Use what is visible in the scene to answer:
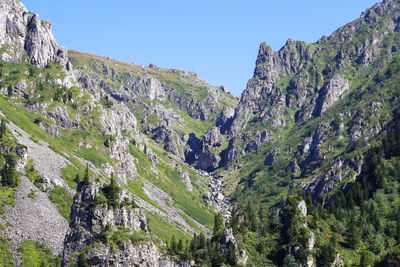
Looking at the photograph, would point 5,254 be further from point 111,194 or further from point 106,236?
point 106,236

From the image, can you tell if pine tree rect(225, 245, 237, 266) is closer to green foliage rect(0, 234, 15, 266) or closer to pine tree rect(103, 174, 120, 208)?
pine tree rect(103, 174, 120, 208)

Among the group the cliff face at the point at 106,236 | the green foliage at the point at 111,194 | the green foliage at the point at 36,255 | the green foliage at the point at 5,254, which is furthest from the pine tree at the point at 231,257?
the green foliage at the point at 5,254

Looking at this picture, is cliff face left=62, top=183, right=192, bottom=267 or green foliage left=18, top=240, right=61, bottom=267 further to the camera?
green foliage left=18, top=240, right=61, bottom=267

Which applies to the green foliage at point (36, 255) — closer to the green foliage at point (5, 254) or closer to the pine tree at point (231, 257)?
the green foliage at point (5, 254)

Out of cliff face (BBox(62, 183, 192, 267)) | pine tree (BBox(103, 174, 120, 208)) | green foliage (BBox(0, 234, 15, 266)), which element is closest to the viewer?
cliff face (BBox(62, 183, 192, 267))

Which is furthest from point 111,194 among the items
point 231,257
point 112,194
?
point 231,257

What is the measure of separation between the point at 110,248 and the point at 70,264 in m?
11.1

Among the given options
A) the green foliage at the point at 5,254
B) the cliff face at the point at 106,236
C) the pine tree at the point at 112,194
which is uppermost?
the pine tree at the point at 112,194

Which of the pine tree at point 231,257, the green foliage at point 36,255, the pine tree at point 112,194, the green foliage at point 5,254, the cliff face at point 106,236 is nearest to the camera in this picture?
Answer: the cliff face at point 106,236

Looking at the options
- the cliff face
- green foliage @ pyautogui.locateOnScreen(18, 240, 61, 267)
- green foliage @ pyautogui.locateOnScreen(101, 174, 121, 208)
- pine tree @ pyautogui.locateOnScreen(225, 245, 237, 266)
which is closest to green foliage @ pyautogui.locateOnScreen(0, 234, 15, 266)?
green foliage @ pyautogui.locateOnScreen(18, 240, 61, 267)

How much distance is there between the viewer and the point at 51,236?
643 feet

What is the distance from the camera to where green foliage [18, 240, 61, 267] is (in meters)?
172

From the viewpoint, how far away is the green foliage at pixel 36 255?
564ft

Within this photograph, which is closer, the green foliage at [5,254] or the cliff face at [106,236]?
the cliff face at [106,236]
